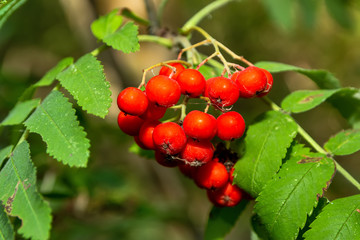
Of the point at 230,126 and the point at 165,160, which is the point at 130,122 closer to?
the point at 165,160

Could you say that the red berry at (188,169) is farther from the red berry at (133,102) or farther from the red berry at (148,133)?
the red berry at (133,102)

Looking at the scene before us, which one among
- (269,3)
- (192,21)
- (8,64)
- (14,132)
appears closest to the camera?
(14,132)

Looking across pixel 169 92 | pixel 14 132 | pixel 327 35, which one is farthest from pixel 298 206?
pixel 327 35

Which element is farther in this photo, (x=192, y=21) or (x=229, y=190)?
(x=192, y=21)

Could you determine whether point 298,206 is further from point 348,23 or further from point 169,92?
point 348,23

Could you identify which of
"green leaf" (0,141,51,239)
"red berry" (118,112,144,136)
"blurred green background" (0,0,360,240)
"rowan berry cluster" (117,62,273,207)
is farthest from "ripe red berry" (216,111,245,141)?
"green leaf" (0,141,51,239)

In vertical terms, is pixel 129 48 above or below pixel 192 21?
above

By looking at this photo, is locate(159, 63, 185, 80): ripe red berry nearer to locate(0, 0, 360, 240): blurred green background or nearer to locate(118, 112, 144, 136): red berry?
locate(118, 112, 144, 136): red berry
